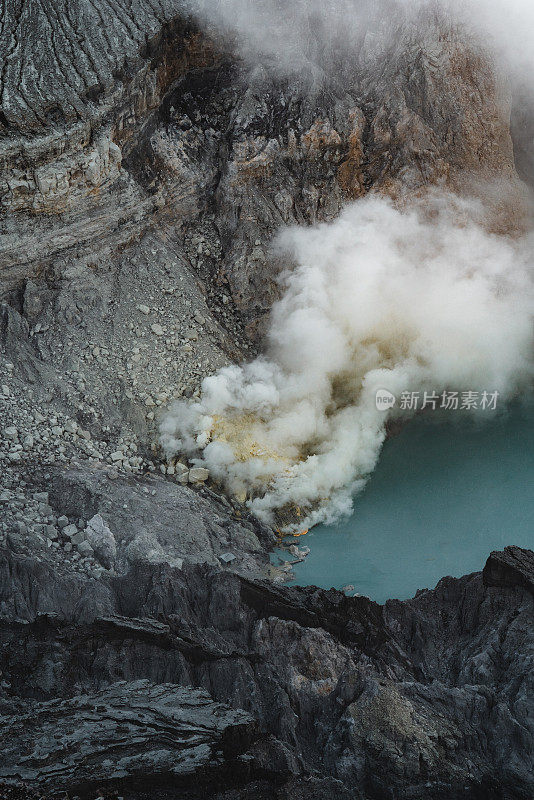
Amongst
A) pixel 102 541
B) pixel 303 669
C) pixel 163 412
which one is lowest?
pixel 303 669

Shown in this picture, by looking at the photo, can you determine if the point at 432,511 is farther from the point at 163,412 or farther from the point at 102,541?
the point at 102,541

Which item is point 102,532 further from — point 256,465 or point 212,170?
point 212,170

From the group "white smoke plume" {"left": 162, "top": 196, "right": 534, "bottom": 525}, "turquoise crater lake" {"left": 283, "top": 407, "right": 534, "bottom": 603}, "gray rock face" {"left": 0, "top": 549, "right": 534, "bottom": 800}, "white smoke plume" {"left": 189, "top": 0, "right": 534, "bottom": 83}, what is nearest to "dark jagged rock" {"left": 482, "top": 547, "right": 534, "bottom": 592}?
"gray rock face" {"left": 0, "top": 549, "right": 534, "bottom": 800}

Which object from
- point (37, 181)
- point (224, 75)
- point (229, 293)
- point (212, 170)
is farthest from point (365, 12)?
point (37, 181)

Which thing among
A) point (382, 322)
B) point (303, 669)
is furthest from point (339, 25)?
point (303, 669)

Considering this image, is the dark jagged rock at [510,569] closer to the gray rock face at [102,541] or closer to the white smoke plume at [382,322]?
the white smoke plume at [382,322]

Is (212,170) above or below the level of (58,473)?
above

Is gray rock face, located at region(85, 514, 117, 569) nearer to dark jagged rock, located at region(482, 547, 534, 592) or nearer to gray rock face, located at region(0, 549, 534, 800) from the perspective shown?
gray rock face, located at region(0, 549, 534, 800)
